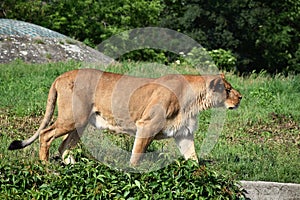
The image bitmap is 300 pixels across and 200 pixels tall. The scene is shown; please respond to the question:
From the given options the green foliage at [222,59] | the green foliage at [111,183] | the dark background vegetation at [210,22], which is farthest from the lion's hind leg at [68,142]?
the dark background vegetation at [210,22]

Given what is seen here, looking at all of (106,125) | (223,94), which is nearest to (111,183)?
(106,125)

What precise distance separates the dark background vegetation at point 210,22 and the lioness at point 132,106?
24.0m

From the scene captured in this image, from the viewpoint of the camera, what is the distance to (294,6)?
1554 inches

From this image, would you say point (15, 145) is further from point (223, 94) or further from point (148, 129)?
point (223, 94)

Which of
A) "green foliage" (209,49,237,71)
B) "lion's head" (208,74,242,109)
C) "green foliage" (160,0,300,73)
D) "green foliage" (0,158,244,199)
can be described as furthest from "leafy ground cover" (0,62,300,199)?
"green foliage" (160,0,300,73)

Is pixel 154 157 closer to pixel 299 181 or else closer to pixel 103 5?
pixel 299 181

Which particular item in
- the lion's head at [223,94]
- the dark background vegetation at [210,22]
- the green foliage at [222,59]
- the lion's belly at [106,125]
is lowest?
the green foliage at [222,59]

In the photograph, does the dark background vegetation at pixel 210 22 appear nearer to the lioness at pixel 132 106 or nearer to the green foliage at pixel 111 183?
the lioness at pixel 132 106

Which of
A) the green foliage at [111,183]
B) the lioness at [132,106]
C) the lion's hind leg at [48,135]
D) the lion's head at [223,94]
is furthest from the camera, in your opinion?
the lion's head at [223,94]

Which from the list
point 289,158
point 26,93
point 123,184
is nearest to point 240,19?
point 26,93

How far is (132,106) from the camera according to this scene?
9633 mm

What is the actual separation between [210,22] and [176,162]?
28.5 meters

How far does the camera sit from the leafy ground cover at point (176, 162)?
8188 millimetres

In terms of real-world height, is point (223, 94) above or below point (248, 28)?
above
